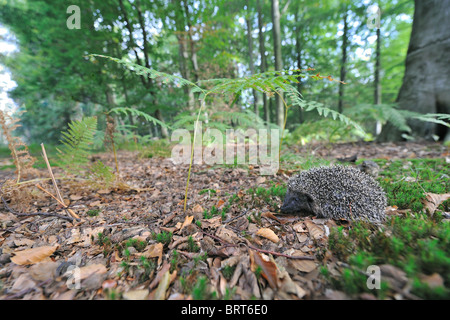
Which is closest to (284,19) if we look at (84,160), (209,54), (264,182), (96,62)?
(209,54)

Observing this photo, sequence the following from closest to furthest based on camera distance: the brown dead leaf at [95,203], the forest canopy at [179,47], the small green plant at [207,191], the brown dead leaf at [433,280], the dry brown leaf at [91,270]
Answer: the brown dead leaf at [433,280]
the dry brown leaf at [91,270]
the brown dead leaf at [95,203]
the small green plant at [207,191]
the forest canopy at [179,47]

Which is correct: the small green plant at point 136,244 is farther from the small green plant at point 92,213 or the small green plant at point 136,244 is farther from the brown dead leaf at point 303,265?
the brown dead leaf at point 303,265

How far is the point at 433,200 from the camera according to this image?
6.46ft

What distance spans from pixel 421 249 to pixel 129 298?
1881 millimetres

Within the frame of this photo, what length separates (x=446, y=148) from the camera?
4656 mm

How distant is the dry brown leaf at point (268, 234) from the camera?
1.72m

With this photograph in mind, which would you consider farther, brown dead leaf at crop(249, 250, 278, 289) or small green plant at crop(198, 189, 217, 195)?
small green plant at crop(198, 189, 217, 195)

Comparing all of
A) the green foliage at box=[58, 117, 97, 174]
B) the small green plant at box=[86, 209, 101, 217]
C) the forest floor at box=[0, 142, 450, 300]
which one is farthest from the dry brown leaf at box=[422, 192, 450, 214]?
the green foliage at box=[58, 117, 97, 174]

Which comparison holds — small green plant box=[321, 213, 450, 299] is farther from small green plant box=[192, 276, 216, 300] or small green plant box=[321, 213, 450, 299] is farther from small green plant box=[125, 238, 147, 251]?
small green plant box=[125, 238, 147, 251]

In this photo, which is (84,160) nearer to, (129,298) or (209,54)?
(129,298)

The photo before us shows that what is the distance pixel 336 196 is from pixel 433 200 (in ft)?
3.46

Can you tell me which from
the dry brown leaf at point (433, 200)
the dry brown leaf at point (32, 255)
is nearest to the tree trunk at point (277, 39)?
the dry brown leaf at point (433, 200)

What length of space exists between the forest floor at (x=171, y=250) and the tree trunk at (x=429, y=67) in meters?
4.21

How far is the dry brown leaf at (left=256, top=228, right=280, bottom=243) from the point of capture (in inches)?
67.6
